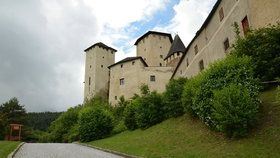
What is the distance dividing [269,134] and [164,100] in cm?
1336

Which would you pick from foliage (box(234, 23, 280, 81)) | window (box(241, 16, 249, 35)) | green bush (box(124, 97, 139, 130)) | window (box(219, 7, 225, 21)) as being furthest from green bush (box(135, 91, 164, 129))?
foliage (box(234, 23, 280, 81))

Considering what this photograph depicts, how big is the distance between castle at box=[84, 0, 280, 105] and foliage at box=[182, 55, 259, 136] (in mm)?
6330

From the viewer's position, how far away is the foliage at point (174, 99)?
78.3 ft

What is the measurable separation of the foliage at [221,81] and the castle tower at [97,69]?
58.6 metres

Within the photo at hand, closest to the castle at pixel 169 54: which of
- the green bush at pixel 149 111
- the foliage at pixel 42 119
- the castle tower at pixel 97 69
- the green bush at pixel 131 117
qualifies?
the castle tower at pixel 97 69

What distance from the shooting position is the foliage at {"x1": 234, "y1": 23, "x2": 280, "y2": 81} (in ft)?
54.5

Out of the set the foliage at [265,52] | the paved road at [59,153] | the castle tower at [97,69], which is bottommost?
the paved road at [59,153]

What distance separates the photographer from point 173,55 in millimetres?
66062

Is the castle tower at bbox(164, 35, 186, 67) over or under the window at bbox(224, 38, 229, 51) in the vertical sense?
over

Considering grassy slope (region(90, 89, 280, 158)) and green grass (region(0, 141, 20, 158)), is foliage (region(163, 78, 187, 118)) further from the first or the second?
green grass (region(0, 141, 20, 158))

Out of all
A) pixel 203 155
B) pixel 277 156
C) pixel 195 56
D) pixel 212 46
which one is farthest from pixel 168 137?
pixel 195 56

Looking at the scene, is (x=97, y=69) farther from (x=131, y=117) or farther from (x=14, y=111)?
(x=131, y=117)

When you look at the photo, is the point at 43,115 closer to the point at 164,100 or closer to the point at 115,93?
the point at 115,93

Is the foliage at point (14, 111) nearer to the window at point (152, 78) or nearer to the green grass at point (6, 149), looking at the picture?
the window at point (152, 78)
